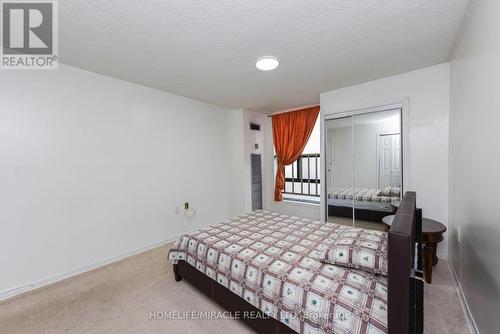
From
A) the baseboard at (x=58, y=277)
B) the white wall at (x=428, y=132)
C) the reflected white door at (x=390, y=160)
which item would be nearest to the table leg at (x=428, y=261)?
the white wall at (x=428, y=132)

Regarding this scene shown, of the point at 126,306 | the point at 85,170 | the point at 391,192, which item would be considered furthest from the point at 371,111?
the point at 85,170

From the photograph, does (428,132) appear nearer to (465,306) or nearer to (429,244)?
(429,244)

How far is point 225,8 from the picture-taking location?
146 centimetres

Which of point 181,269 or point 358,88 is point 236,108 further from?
point 181,269

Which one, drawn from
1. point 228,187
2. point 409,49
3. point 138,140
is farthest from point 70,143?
point 409,49

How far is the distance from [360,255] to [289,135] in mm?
3034

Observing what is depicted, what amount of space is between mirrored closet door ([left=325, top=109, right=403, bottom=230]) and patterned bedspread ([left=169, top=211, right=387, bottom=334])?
3.38 feet

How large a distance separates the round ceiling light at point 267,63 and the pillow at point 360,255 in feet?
6.22

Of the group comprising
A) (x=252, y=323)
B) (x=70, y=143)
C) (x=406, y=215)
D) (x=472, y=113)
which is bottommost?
(x=252, y=323)

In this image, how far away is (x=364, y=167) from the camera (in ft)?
9.84

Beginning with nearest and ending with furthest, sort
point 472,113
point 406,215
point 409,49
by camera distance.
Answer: point 406,215, point 472,113, point 409,49

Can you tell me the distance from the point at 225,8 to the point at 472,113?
2.02 m

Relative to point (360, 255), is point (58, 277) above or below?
below

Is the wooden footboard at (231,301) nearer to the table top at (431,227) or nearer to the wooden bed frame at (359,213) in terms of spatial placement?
the table top at (431,227)
